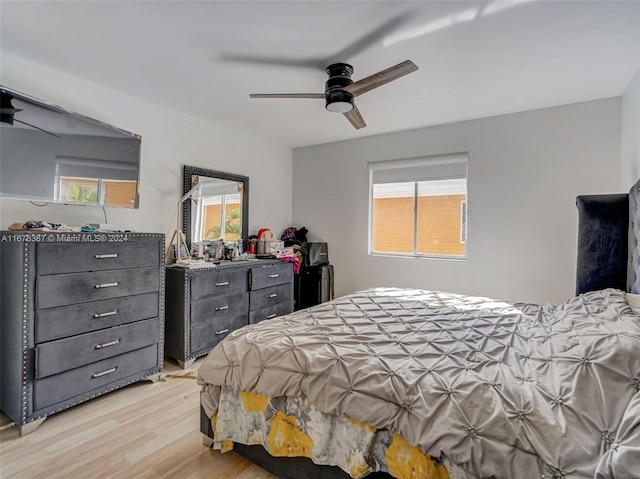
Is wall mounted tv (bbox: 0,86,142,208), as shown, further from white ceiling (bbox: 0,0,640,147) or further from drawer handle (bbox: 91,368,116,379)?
drawer handle (bbox: 91,368,116,379)

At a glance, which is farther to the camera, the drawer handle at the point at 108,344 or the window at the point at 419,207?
the window at the point at 419,207

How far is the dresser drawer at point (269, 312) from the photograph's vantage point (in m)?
3.51

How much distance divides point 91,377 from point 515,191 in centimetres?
411

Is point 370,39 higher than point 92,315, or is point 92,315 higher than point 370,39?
point 370,39

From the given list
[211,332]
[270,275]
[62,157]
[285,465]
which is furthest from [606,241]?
[62,157]

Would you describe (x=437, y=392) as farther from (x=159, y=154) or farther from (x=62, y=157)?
(x=159, y=154)

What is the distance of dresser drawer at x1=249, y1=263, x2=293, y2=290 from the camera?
3.51 meters

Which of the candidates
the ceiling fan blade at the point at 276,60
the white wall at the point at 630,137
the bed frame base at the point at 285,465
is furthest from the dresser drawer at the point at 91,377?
the white wall at the point at 630,137

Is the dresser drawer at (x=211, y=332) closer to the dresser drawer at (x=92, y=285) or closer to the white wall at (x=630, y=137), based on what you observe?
the dresser drawer at (x=92, y=285)

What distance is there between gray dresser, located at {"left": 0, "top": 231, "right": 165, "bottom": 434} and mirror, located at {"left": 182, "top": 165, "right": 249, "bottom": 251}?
89 cm

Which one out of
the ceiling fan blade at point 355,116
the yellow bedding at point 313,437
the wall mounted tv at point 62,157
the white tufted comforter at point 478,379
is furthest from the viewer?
the ceiling fan blade at point 355,116

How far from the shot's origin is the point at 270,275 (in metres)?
3.72

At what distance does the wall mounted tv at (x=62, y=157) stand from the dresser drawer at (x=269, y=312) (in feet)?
5.32

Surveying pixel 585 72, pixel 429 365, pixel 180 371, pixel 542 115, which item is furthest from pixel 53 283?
pixel 542 115
